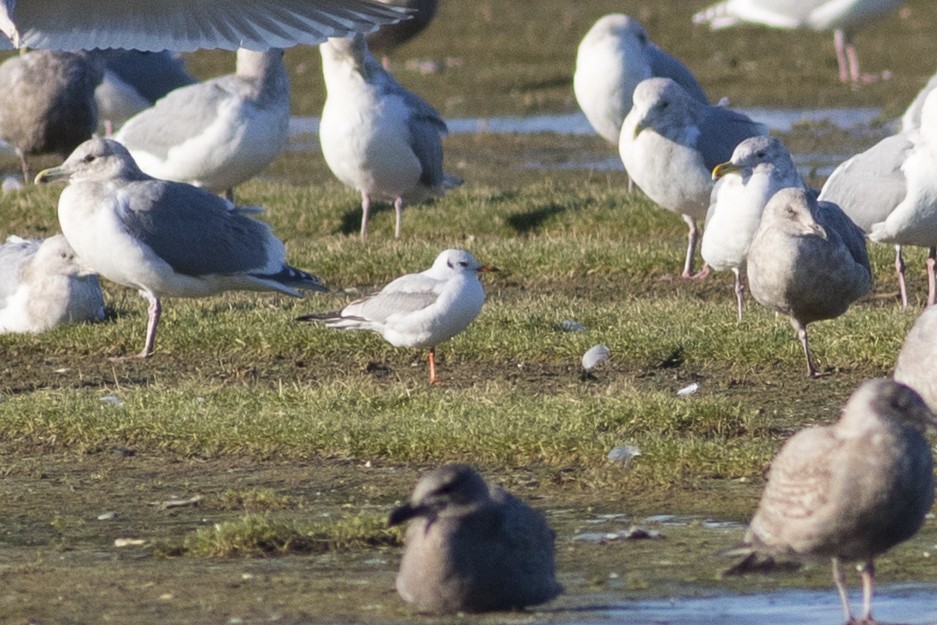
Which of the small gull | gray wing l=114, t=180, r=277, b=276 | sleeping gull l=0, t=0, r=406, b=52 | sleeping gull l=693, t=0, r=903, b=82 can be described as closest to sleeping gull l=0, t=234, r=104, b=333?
gray wing l=114, t=180, r=277, b=276

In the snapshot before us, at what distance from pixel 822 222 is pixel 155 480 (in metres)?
3.12

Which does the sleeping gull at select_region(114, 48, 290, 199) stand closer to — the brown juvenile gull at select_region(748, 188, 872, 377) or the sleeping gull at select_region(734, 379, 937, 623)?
the brown juvenile gull at select_region(748, 188, 872, 377)

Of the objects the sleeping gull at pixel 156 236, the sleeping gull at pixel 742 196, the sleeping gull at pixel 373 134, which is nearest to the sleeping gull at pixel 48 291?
the sleeping gull at pixel 156 236

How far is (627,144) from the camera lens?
36.4 feet

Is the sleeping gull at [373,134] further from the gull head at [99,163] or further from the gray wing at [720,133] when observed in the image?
the gull head at [99,163]

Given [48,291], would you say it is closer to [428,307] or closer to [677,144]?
[428,307]

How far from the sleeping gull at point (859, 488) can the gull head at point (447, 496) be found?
0.75 meters

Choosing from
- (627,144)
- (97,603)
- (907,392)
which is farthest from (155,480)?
(627,144)

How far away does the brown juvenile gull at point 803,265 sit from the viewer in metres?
7.71

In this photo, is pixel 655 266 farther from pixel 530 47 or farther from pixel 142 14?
pixel 530 47

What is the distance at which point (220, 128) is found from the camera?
11.6 meters

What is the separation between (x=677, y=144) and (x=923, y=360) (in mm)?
4636

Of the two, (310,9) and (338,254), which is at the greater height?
(310,9)

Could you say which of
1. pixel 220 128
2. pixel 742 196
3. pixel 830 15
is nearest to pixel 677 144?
pixel 742 196
